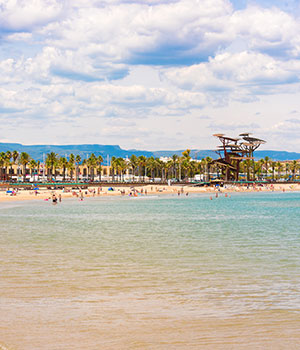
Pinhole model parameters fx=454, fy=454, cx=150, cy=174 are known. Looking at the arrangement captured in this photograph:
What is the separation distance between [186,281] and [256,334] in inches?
227

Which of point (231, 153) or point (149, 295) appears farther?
point (231, 153)

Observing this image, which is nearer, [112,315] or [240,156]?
[112,315]

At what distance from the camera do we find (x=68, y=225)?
4009 centimetres

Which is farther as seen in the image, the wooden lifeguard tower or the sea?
the wooden lifeguard tower

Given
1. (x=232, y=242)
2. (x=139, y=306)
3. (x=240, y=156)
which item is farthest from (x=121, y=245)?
(x=240, y=156)

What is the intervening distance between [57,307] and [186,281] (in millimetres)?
5111

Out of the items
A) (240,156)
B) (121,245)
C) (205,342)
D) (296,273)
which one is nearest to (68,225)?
(121,245)

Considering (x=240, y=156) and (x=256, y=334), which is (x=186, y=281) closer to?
(x=256, y=334)

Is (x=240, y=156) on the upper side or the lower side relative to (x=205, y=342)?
upper

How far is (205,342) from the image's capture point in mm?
9641

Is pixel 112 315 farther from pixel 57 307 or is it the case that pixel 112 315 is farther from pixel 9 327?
pixel 9 327

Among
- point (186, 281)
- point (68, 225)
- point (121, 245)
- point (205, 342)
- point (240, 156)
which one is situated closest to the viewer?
point (205, 342)

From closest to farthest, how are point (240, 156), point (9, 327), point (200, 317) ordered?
point (9, 327) < point (200, 317) < point (240, 156)

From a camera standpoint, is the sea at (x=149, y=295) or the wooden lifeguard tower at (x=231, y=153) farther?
the wooden lifeguard tower at (x=231, y=153)
